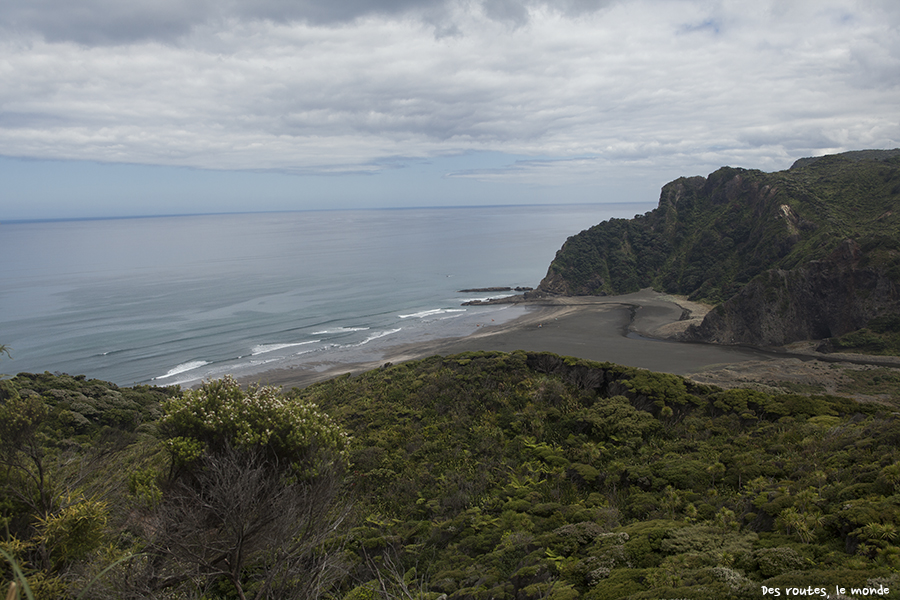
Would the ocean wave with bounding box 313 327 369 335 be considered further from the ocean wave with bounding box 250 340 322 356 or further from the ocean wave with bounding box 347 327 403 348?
the ocean wave with bounding box 250 340 322 356

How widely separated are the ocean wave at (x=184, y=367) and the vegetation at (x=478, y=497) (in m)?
28.7

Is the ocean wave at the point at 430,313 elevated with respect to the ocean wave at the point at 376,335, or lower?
elevated

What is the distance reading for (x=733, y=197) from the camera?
99500 millimetres

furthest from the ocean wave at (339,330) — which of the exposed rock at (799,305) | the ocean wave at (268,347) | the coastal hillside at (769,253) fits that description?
the exposed rock at (799,305)

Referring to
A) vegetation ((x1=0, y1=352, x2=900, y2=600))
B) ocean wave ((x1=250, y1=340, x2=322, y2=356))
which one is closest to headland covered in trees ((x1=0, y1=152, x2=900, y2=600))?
vegetation ((x1=0, y1=352, x2=900, y2=600))

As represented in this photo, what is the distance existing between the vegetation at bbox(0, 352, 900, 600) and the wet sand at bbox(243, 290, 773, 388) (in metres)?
28.9

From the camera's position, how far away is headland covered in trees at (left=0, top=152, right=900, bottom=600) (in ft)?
31.8

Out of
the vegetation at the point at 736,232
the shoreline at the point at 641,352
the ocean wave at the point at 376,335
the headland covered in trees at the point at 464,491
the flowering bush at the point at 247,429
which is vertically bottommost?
the shoreline at the point at 641,352

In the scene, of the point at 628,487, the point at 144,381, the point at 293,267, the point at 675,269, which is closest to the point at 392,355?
the point at 144,381

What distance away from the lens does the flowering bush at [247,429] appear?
1458 centimetres

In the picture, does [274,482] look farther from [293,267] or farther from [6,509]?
[293,267]

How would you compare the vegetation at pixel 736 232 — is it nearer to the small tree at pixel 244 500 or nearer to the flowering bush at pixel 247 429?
the flowering bush at pixel 247 429

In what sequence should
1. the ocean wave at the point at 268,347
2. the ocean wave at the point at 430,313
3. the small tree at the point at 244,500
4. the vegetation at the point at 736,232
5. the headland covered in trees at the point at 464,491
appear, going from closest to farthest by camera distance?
the headland covered in trees at the point at 464,491
the small tree at the point at 244,500
the ocean wave at the point at 268,347
the vegetation at the point at 736,232
the ocean wave at the point at 430,313

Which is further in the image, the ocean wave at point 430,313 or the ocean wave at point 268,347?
the ocean wave at point 430,313
